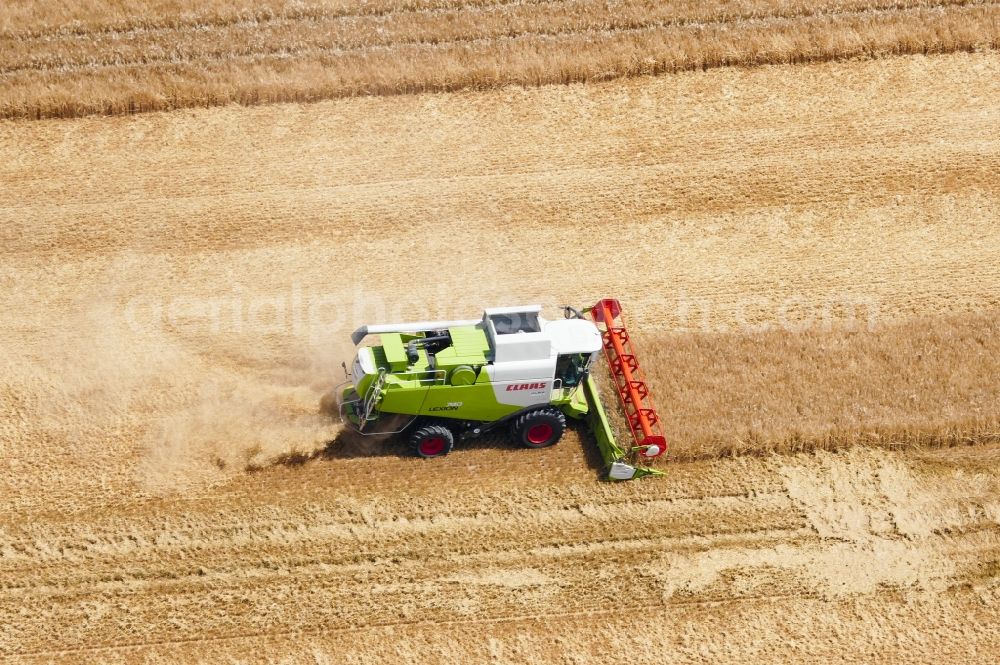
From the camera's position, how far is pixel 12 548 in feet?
46.8

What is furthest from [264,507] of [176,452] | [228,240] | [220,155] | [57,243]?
[220,155]

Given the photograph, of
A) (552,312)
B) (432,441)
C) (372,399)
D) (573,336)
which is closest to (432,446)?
(432,441)

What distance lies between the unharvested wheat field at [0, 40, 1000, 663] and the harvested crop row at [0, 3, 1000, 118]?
478 millimetres

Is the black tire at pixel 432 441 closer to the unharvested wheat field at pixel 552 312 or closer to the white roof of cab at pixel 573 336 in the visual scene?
the unharvested wheat field at pixel 552 312

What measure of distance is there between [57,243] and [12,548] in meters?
7.29

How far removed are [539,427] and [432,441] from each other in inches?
67.7

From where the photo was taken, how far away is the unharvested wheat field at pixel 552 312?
1399 centimetres

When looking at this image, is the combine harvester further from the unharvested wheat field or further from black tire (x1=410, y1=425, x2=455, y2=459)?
the unharvested wheat field

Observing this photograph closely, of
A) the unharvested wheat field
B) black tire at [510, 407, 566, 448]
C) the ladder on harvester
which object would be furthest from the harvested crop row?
black tire at [510, 407, 566, 448]

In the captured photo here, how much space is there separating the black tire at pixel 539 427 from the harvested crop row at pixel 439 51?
418 inches

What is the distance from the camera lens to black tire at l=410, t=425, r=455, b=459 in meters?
15.1

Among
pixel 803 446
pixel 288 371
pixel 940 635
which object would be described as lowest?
pixel 940 635

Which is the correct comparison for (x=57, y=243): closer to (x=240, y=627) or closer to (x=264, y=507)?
(x=264, y=507)

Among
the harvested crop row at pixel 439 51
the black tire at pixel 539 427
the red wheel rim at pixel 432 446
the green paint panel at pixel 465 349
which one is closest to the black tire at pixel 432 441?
the red wheel rim at pixel 432 446
